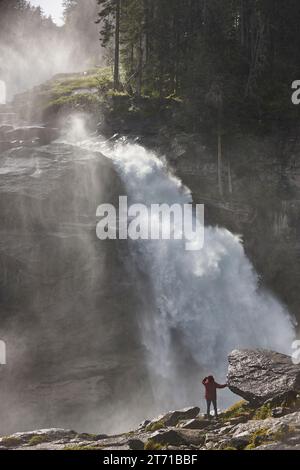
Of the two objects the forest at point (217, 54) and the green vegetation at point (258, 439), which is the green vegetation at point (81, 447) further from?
the forest at point (217, 54)

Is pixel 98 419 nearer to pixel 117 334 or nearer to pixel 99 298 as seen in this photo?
pixel 117 334

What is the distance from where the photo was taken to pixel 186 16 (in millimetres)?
46156

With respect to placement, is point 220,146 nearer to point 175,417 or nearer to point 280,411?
point 175,417

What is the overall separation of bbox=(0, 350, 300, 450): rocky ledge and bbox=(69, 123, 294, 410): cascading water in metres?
6.81

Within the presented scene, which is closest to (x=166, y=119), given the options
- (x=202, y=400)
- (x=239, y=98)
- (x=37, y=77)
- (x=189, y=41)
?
(x=239, y=98)

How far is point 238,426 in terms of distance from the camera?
14.8 metres

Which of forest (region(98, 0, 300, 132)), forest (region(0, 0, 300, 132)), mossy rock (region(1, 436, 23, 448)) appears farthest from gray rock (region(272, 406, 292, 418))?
forest (region(98, 0, 300, 132))

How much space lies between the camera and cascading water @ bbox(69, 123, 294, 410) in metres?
26.3

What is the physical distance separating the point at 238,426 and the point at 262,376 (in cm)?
321

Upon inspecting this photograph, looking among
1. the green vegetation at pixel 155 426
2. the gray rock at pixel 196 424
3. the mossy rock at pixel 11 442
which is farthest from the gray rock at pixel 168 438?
the mossy rock at pixel 11 442

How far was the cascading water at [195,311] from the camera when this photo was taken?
86.2 ft

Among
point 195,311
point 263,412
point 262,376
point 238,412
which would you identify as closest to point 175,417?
point 238,412

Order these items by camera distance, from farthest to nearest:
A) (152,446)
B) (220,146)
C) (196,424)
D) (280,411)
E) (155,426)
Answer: (220,146), (155,426), (196,424), (280,411), (152,446)

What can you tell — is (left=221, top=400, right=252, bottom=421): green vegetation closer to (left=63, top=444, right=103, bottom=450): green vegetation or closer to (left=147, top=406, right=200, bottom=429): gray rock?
(left=147, top=406, right=200, bottom=429): gray rock
